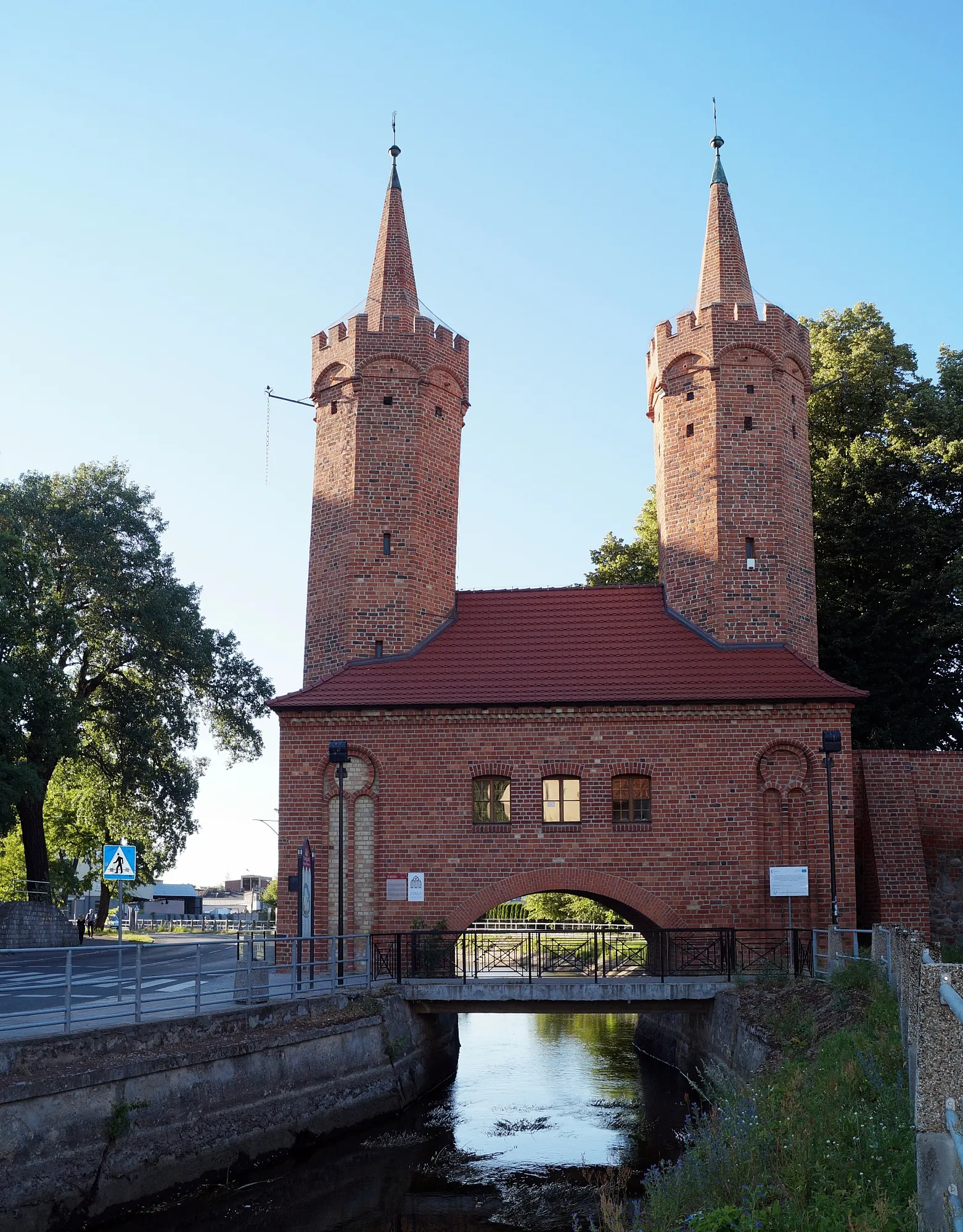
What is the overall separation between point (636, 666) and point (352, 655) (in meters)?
6.36

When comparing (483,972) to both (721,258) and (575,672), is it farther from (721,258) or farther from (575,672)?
(721,258)

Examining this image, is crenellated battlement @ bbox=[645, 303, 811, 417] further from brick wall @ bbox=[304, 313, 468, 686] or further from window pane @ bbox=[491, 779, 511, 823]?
window pane @ bbox=[491, 779, 511, 823]

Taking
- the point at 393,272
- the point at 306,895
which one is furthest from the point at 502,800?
the point at 393,272

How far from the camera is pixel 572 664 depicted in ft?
84.9

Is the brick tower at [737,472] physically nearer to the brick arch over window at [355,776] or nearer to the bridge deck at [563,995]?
the brick arch over window at [355,776]

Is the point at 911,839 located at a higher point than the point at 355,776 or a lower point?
lower

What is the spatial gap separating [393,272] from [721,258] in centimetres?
822

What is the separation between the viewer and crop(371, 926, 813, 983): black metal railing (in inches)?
850

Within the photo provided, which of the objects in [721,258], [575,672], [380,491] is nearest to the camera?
[575,672]

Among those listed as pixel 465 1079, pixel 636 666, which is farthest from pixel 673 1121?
pixel 636 666

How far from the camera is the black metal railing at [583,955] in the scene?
21594mm

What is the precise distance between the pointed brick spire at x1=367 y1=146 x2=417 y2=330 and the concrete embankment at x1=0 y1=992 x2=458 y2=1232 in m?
16.7

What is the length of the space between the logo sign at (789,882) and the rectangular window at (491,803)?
5.34 metres

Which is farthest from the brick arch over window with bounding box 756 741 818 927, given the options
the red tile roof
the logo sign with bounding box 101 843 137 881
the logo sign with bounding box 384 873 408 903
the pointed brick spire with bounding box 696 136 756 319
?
the logo sign with bounding box 101 843 137 881
